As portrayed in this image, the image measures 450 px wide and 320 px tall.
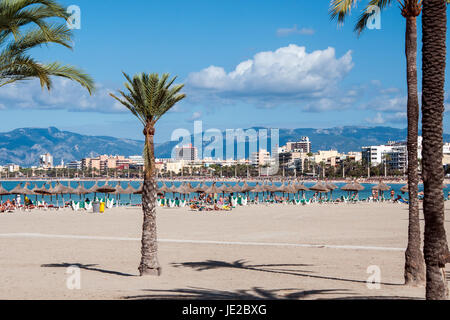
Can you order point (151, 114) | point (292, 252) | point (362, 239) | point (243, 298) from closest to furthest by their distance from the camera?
point (243, 298) → point (151, 114) → point (292, 252) → point (362, 239)

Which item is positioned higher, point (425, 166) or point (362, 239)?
point (425, 166)

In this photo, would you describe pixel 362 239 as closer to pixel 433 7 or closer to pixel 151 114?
pixel 151 114

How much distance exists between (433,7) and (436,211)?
2138 millimetres

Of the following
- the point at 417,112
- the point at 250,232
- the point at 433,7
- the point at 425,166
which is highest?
the point at 433,7

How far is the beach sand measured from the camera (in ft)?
29.4

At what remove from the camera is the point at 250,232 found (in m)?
21.7

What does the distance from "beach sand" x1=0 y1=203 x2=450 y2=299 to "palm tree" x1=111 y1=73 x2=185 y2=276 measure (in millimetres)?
547

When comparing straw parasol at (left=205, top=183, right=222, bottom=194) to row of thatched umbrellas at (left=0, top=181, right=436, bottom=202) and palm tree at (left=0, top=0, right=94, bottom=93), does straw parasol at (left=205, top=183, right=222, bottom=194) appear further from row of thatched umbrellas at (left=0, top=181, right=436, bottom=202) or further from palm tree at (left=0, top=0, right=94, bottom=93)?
palm tree at (left=0, top=0, right=94, bottom=93)

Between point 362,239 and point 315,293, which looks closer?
point 315,293

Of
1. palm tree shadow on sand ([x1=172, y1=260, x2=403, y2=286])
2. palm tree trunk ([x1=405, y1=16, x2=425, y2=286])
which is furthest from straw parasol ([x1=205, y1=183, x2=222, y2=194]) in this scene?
palm tree trunk ([x1=405, y1=16, x2=425, y2=286])

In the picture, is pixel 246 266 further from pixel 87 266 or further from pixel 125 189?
pixel 125 189

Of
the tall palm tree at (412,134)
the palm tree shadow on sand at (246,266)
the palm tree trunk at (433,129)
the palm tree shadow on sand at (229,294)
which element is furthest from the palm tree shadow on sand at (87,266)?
the palm tree trunk at (433,129)

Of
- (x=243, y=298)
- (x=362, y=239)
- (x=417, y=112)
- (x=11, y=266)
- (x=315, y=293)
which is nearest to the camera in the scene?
(x=243, y=298)
